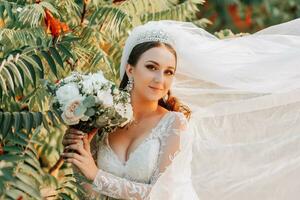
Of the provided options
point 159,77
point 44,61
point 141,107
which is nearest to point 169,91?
point 141,107

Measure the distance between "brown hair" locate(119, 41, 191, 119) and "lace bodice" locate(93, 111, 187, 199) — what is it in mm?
167

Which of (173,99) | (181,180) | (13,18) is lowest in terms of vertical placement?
(181,180)

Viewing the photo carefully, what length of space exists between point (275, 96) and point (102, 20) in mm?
1832

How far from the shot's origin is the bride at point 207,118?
4.69m

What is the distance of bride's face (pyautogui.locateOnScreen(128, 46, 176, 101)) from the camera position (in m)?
4.64

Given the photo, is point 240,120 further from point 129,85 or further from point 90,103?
point 90,103

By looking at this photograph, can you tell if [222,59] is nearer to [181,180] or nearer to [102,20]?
[181,180]

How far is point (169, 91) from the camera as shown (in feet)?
16.3

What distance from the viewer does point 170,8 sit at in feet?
22.8

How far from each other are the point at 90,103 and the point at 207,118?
981 mm

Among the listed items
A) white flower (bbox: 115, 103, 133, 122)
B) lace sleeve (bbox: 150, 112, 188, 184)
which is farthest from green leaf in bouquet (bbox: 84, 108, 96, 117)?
lace sleeve (bbox: 150, 112, 188, 184)

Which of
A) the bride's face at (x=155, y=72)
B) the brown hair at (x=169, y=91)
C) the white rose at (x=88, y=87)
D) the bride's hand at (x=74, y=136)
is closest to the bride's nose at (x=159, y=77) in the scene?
the bride's face at (x=155, y=72)

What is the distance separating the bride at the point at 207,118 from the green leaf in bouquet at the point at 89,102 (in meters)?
0.45

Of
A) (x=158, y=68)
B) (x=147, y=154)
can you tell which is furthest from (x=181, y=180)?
(x=158, y=68)
